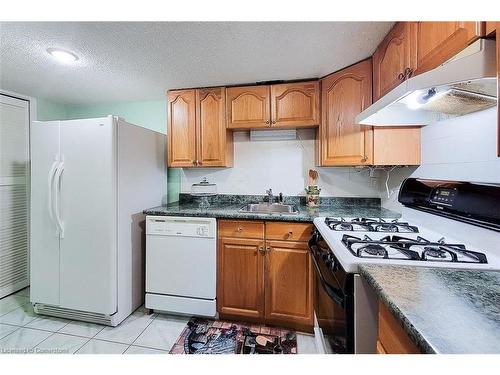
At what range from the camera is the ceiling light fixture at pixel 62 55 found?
5.20ft

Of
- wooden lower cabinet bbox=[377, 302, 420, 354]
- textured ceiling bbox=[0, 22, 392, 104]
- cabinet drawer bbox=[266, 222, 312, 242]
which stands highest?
textured ceiling bbox=[0, 22, 392, 104]

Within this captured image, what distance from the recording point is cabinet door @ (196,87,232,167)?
2.16 m

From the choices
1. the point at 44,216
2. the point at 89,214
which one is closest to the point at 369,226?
the point at 89,214

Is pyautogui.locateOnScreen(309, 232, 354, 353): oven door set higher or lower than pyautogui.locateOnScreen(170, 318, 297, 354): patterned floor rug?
higher

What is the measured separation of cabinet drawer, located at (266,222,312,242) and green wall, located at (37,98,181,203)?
128cm

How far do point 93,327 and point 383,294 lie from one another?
2.12 m

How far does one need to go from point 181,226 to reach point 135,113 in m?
1.62

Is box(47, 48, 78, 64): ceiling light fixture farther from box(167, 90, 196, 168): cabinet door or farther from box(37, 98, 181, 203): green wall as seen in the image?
box(37, 98, 181, 203): green wall

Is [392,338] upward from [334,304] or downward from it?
upward

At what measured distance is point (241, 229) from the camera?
1.83 metres

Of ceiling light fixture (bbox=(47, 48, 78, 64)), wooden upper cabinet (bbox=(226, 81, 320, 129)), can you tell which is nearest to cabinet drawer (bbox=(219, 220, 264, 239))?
wooden upper cabinet (bbox=(226, 81, 320, 129))

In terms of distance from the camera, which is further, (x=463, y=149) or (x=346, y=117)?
(x=346, y=117)

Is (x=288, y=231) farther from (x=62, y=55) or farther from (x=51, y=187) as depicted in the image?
(x=62, y=55)
